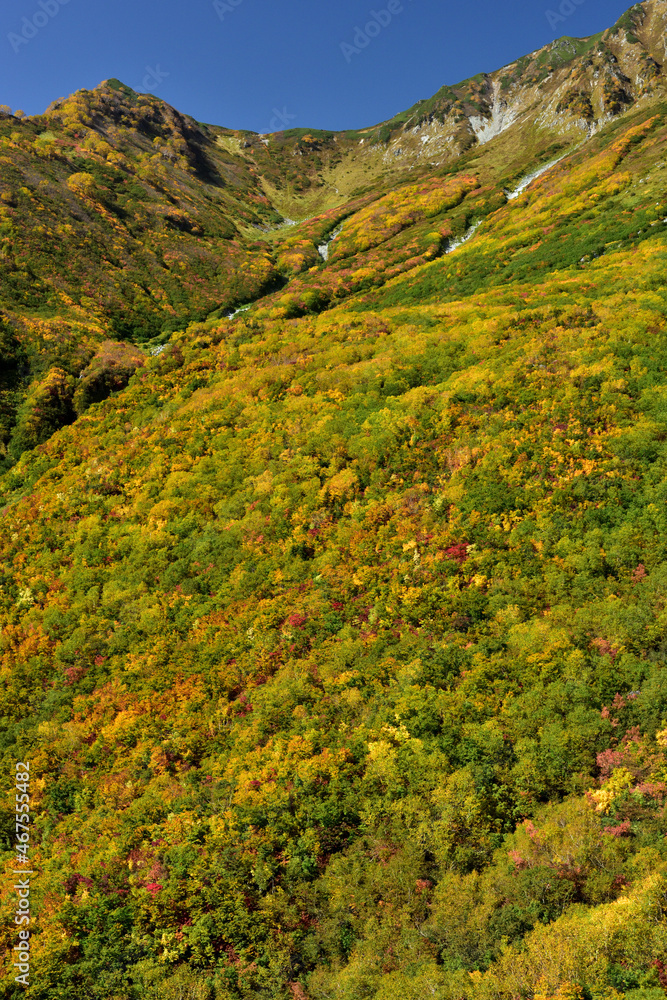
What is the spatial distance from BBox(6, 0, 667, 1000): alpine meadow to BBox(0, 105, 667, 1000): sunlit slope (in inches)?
3.7

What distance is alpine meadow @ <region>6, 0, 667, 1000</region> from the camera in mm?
12398

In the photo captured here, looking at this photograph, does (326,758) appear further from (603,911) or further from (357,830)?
(603,911)

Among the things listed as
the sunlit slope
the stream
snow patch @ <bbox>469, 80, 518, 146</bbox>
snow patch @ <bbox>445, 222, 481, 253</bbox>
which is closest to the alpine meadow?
the sunlit slope

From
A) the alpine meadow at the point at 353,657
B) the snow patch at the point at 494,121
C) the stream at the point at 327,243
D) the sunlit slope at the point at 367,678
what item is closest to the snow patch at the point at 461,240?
the stream at the point at 327,243

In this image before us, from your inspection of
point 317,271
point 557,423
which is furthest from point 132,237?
point 557,423

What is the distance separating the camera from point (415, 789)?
14.5 metres

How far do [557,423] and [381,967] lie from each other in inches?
847

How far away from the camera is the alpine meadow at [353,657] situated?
40.7ft

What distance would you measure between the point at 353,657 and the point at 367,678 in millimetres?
1053

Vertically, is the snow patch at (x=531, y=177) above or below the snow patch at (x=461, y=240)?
above

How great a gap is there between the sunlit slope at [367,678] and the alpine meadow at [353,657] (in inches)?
3.7

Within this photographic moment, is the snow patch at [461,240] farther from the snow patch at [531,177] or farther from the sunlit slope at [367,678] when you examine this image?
the sunlit slope at [367,678]

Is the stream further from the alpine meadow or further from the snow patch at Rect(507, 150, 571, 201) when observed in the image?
the alpine meadow

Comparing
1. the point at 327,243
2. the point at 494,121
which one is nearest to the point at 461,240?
the point at 327,243
